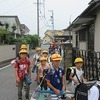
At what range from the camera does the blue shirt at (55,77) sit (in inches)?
252

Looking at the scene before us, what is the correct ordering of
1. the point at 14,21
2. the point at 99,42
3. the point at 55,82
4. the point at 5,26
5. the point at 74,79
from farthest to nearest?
1. the point at 14,21
2. the point at 5,26
3. the point at 99,42
4. the point at 74,79
5. the point at 55,82

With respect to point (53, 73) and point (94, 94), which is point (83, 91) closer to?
point (94, 94)

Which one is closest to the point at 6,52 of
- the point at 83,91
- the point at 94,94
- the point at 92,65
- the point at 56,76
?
the point at 92,65

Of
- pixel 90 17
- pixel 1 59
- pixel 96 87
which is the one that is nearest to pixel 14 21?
pixel 1 59

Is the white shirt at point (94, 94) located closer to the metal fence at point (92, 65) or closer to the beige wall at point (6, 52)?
the metal fence at point (92, 65)

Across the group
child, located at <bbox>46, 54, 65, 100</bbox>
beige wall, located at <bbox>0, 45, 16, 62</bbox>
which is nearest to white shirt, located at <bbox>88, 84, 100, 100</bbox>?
child, located at <bbox>46, 54, 65, 100</bbox>

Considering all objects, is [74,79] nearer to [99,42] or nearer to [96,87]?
[96,87]

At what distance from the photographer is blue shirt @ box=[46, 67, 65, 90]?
6402 mm

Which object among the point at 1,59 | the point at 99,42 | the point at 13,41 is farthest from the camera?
the point at 13,41

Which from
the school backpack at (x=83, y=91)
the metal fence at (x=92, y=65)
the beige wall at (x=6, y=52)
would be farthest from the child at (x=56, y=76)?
the beige wall at (x=6, y=52)

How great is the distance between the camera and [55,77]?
6449mm

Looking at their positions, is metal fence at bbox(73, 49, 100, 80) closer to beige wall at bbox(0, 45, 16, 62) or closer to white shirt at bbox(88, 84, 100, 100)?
white shirt at bbox(88, 84, 100, 100)

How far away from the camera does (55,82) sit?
21.2 ft

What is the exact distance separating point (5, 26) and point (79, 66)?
160 feet
